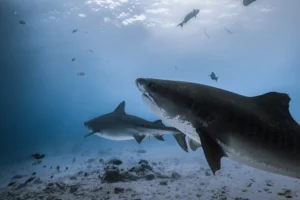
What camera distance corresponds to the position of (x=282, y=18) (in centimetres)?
3155

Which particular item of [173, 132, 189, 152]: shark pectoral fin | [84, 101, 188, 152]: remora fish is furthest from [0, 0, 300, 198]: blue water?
[173, 132, 189, 152]: shark pectoral fin

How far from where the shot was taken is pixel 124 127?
8.23 m

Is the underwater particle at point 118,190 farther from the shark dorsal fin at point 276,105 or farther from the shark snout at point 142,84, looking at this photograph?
the shark dorsal fin at point 276,105

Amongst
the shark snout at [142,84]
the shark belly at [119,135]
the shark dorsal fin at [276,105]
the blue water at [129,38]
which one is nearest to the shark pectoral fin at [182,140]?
the shark dorsal fin at [276,105]

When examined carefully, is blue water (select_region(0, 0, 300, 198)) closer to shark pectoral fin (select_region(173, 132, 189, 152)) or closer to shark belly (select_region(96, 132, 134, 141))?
shark belly (select_region(96, 132, 134, 141))

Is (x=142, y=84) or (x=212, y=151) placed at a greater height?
(x=142, y=84)

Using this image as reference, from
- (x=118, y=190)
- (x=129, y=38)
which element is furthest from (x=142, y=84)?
(x=129, y=38)

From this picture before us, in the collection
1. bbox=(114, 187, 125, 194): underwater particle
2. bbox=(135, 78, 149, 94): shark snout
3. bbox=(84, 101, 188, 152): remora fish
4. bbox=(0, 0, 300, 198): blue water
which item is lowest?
bbox=(114, 187, 125, 194): underwater particle

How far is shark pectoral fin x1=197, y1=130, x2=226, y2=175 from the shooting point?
2.46 meters

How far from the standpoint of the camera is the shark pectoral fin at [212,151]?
8.07 ft

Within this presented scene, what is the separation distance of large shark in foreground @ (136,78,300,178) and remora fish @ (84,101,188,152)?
10.6ft

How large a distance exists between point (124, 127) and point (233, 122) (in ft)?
19.6

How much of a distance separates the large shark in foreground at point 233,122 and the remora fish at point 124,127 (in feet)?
10.6

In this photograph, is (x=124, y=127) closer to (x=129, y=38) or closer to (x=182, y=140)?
(x=182, y=140)
